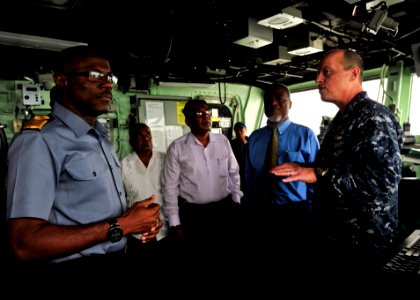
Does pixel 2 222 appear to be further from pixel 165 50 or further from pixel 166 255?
pixel 165 50

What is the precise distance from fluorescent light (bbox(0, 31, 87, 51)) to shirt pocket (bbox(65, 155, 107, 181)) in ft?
9.87

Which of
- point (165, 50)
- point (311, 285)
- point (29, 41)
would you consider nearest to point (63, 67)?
point (311, 285)

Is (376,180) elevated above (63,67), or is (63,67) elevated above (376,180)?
(63,67)

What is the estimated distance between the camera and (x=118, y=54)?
477cm

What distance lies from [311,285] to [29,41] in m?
4.07

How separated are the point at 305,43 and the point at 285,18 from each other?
1104 mm

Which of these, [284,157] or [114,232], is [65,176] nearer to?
[114,232]

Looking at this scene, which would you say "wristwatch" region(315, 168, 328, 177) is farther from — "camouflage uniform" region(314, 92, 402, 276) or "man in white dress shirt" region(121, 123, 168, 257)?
"man in white dress shirt" region(121, 123, 168, 257)

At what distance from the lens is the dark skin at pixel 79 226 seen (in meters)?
1.07

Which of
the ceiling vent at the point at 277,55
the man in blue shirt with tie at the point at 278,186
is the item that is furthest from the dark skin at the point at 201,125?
the ceiling vent at the point at 277,55

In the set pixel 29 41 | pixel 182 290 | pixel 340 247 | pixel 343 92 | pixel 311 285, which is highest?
pixel 29 41

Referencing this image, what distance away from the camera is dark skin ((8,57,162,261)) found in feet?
3.50

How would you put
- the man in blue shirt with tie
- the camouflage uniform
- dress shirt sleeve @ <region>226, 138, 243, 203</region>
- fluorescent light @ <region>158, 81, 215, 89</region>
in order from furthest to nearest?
fluorescent light @ <region>158, 81, 215, 89</region>, dress shirt sleeve @ <region>226, 138, 243, 203</region>, the man in blue shirt with tie, the camouflage uniform

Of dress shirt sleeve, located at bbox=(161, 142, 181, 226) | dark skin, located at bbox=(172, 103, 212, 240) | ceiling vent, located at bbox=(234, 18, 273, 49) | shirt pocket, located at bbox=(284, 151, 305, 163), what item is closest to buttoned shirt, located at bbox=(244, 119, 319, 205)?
shirt pocket, located at bbox=(284, 151, 305, 163)
